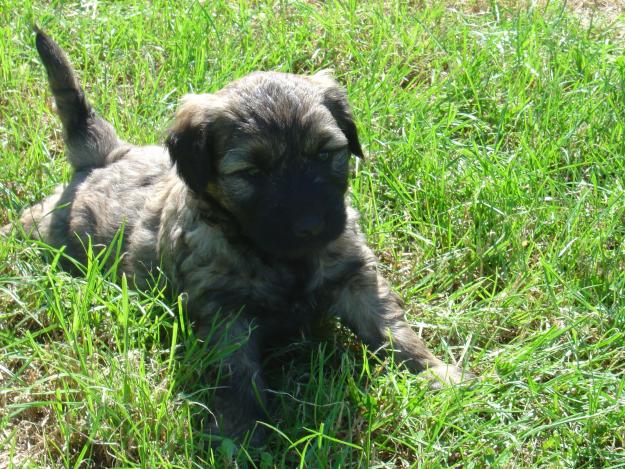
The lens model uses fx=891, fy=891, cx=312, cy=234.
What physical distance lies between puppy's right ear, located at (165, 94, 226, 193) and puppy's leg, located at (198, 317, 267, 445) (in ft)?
1.51

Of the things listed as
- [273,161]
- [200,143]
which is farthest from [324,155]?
[200,143]

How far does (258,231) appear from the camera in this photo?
266cm

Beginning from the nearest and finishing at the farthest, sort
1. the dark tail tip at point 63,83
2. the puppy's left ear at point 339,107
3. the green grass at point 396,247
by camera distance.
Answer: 1. the green grass at point 396,247
2. the puppy's left ear at point 339,107
3. the dark tail tip at point 63,83

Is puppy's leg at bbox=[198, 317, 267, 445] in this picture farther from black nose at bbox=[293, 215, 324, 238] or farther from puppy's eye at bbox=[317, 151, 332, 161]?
puppy's eye at bbox=[317, 151, 332, 161]

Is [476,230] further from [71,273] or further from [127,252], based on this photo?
[71,273]

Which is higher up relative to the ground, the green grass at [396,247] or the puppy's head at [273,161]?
the puppy's head at [273,161]

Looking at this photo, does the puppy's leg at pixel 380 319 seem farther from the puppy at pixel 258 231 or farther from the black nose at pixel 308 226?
the black nose at pixel 308 226

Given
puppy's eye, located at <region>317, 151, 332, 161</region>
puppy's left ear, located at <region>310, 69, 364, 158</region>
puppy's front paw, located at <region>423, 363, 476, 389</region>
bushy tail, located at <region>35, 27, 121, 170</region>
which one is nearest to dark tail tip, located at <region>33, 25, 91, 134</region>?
bushy tail, located at <region>35, 27, 121, 170</region>

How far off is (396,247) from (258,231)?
905 millimetres

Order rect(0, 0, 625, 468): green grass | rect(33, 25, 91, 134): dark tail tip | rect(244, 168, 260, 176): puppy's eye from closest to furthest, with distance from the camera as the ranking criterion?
rect(0, 0, 625, 468): green grass, rect(244, 168, 260, 176): puppy's eye, rect(33, 25, 91, 134): dark tail tip

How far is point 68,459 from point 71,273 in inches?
40.5

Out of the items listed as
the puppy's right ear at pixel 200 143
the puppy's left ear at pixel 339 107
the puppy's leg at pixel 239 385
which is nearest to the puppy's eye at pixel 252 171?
the puppy's right ear at pixel 200 143

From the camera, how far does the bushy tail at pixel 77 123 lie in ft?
11.3

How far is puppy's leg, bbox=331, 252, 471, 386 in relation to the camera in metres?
2.86
